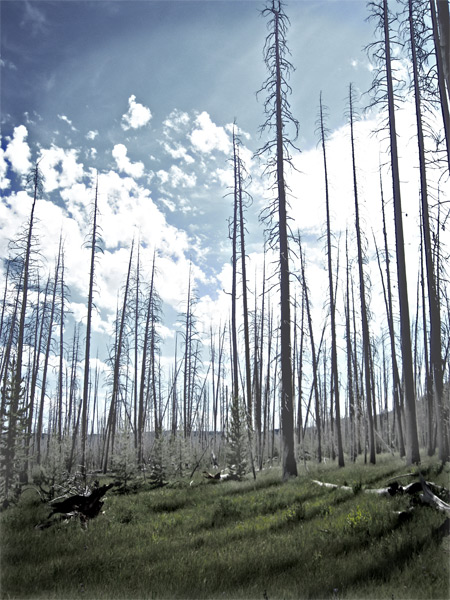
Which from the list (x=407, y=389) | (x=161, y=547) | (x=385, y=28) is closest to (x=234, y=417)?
(x=407, y=389)

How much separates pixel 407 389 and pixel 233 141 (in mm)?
14556

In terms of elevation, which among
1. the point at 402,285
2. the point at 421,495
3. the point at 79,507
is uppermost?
the point at 402,285

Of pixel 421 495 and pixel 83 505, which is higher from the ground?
pixel 421 495

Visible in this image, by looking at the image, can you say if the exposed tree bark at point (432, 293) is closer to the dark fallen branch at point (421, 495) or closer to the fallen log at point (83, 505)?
the dark fallen branch at point (421, 495)

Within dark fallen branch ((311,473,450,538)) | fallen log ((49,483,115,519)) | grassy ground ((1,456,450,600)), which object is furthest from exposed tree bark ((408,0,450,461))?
fallen log ((49,483,115,519))

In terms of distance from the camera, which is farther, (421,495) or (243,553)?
(421,495)

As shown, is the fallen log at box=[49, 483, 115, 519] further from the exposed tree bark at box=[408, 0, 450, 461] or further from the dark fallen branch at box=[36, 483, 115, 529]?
the exposed tree bark at box=[408, 0, 450, 461]

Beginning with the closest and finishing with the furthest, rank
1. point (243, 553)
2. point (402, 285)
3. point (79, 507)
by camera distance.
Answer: point (243, 553), point (79, 507), point (402, 285)

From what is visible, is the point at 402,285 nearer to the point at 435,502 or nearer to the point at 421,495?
the point at 421,495

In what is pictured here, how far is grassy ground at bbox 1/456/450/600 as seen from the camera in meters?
4.50

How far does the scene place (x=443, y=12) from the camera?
187 inches

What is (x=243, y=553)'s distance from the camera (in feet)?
18.5

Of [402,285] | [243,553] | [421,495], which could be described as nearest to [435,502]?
[421,495]

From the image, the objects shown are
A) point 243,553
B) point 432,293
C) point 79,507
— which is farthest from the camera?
point 432,293
